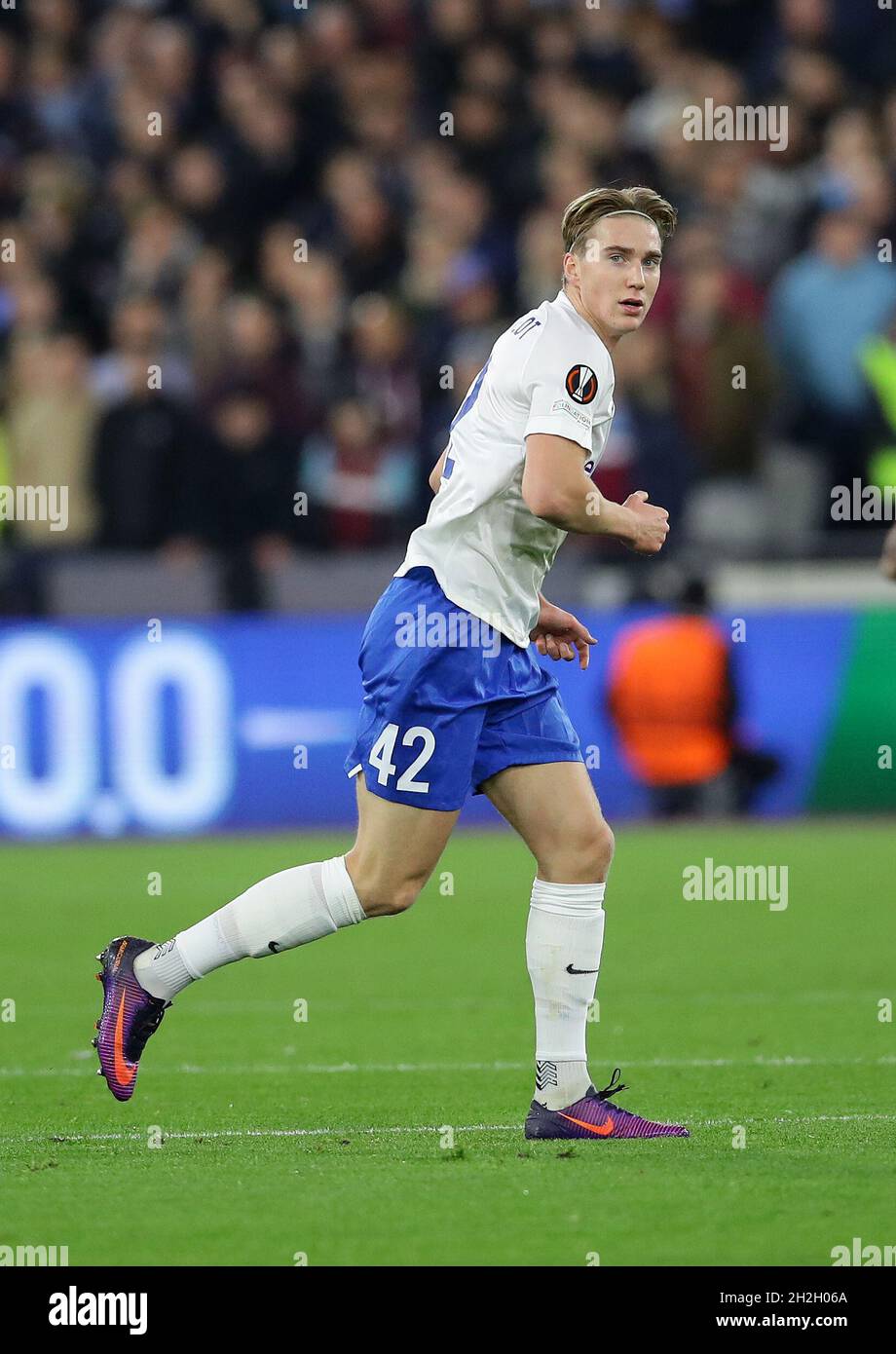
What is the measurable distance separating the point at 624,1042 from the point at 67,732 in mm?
6429

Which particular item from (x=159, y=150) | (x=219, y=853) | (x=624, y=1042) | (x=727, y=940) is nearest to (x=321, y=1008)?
(x=624, y=1042)

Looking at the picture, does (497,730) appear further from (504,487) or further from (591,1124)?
(591,1124)

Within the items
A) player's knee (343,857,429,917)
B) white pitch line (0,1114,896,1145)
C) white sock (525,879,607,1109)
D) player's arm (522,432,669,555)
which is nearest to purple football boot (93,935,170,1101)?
white pitch line (0,1114,896,1145)

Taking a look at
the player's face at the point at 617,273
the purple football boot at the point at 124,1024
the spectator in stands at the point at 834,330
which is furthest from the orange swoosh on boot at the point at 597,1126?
the spectator in stands at the point at 834,330

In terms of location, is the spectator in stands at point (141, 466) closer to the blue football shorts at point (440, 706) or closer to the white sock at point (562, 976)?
the blue football shorts at point (440, 706)

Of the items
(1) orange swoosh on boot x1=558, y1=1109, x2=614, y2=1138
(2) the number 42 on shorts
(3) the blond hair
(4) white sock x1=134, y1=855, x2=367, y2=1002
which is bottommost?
(1) orange swoosh on boot x1=558, y1=1109, x2=614, y2=1138

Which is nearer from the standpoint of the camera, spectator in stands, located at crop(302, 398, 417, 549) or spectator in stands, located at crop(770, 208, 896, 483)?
spectator in stands, located at crop(302, 398, 417, 549)

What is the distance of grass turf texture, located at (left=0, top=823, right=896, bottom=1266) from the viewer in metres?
4.89

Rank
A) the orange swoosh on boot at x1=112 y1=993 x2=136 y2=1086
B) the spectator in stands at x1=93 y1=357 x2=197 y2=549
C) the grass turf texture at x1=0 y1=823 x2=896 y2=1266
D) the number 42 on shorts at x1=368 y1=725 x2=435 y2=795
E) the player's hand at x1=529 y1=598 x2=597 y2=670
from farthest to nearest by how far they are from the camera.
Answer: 1. the spectator in stands at x1=93 y1=357 x2=197 y2=549
2. the player's hand at x1=529 y1=598 x2=597 y2=670
3. the orange swoosh on boot at x1=112 y1=993 x2=136 y2=1086
4. the number 42 on shorts at x1=368 y1=725 x2=435 y2=795
5. the grass turf texture at x1=0 y1=823 x2=896 y2=1266

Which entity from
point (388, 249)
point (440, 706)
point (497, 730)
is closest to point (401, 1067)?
point (497, 730)

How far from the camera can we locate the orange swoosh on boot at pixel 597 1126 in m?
6.00

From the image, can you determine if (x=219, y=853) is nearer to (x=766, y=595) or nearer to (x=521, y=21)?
(x=766, y=595)

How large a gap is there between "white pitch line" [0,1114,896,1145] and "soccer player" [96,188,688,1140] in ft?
0.56

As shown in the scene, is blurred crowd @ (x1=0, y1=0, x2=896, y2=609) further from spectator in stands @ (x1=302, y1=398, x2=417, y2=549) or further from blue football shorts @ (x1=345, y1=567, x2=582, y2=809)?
blue football shorts @ (x1=345, y1=567, x2=582, y2=809)
